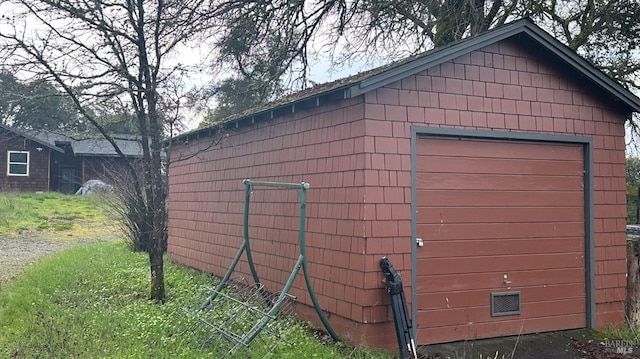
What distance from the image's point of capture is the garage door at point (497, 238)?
580 centimetres

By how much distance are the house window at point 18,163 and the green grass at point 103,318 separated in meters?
19.8

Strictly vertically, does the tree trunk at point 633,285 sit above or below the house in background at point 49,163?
below

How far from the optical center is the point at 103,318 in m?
A: 6.37

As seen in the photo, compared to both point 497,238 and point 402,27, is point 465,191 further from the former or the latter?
point 402,27

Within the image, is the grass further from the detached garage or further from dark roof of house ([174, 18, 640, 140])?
dark roof of house ([174, 18, 640, 140])

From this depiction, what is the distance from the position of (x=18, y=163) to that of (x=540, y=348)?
91.2 ft

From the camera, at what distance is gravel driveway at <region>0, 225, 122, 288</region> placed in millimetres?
11172

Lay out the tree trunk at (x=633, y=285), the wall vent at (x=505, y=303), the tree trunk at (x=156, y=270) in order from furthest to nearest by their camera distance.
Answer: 1. the tree trunk at (x=156, y=270)
2. the tree trunk at (x=633, y=285)
3. the wall vent at (x=505, y=303)

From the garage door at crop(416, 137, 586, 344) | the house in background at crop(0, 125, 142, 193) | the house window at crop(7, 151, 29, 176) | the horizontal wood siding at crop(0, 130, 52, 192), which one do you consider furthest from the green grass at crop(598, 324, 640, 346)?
the house window at crop(7, 151, 29, 176)

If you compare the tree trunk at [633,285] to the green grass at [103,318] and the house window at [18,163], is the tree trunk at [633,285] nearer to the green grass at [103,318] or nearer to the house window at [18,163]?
the green grass at [103,318]

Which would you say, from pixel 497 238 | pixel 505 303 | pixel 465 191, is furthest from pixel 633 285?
pixel 465 191

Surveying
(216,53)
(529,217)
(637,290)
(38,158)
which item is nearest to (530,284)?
(529,217)

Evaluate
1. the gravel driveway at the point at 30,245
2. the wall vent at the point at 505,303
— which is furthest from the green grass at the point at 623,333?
the gravel driveway at the point at 30,245

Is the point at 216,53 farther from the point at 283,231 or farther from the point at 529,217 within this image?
the point at 529,217
